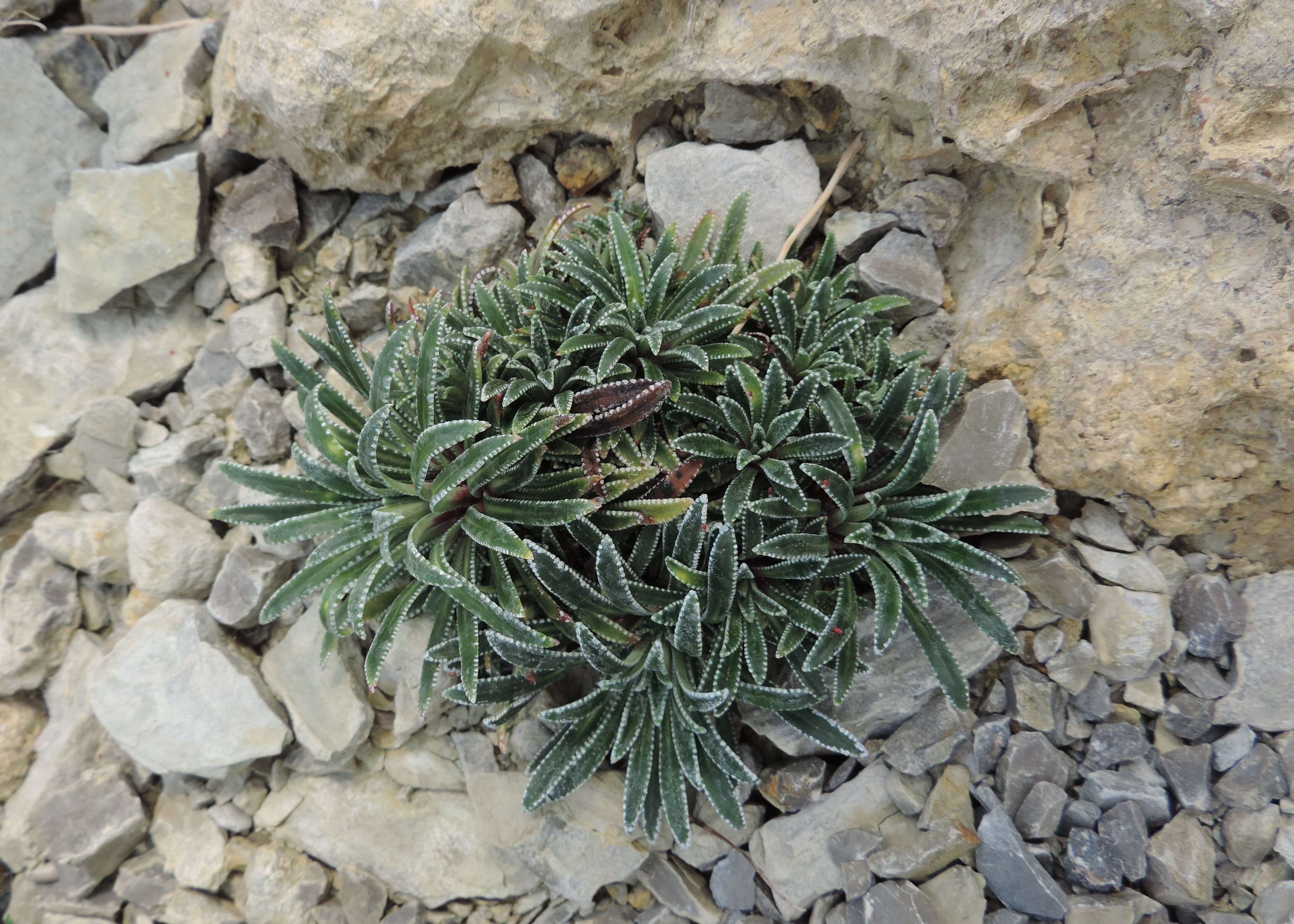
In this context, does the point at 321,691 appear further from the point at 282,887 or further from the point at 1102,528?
the point at 1102,528

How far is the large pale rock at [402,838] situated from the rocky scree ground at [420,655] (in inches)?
0.5

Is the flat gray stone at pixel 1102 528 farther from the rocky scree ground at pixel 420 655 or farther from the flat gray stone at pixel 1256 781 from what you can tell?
the flat gray stone at pixel 1256 781

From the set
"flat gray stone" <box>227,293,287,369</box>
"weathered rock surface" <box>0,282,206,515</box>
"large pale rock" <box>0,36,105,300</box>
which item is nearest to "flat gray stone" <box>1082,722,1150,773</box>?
"flat gray stone" <box>227,293,287,369</box>

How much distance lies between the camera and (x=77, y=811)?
9.99 ft

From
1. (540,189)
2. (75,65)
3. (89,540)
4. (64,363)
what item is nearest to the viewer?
(540,189)

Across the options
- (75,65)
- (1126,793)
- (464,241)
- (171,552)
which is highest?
(75,65)

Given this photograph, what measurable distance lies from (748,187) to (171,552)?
278cm

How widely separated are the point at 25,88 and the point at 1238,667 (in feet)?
18.4

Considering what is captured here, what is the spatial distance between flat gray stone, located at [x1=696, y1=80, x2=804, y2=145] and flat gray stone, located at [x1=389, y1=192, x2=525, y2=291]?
913 millimetres

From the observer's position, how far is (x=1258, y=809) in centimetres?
221

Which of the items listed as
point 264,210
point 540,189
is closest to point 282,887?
point 264,210

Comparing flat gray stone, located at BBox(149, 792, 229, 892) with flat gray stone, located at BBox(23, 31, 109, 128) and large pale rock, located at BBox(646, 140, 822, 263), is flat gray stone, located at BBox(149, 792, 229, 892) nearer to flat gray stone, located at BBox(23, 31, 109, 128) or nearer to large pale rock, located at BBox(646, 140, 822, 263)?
large pale rock, located at BBox(646, 140, 822, 263)

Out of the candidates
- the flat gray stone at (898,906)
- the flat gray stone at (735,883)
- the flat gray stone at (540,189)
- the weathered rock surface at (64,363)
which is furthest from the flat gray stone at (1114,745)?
the weathered rock surface at (64,363)

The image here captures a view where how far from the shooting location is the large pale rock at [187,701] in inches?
113
